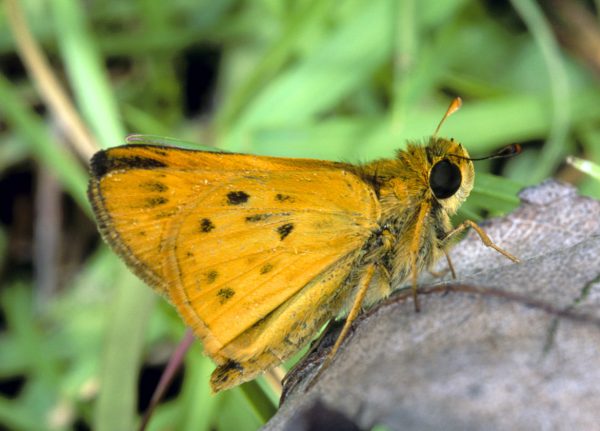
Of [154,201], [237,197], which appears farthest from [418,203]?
[154,201]

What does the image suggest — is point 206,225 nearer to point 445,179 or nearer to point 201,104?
point 445,179

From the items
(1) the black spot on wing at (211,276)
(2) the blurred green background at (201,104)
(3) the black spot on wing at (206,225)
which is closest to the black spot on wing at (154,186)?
(3) the black spot on wing at (206,225)

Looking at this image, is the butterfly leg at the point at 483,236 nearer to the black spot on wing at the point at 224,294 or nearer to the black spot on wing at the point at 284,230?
the black spot on wing at the point at 284,230

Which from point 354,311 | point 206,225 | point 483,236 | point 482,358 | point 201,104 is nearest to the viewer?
point 482,358

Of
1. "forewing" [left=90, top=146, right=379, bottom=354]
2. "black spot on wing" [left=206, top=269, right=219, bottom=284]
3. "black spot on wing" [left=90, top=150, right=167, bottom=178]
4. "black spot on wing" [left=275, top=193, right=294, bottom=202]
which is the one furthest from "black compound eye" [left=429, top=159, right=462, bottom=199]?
"black spot on wing" [left=90, top=150, right=167, bottom=178]

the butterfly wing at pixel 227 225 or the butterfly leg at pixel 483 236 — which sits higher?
the butterfly wing at pixel 227 225

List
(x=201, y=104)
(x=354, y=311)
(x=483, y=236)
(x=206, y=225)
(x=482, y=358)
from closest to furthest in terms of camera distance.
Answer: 1. (x=482, y=358)
2. (x=354, y=311)
3. (x=483, y=236)
4. (x=206, y=225)
5. (x=201, y=104)
